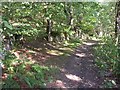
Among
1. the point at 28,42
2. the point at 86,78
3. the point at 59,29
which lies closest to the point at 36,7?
the point at 28,42

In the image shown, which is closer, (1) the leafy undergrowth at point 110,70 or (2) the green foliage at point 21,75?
(2) the green foliage at point 21,75

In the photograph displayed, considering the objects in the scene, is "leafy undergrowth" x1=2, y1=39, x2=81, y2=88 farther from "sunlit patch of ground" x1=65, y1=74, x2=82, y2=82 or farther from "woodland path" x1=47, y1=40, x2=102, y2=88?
Result: "sunlit patch of ground" x1=65, y1=74, x2=82, y2=82

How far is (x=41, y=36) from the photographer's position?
1090 cm

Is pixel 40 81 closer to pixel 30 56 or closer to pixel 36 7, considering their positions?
pixel 30 56

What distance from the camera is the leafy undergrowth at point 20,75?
17.9 feet

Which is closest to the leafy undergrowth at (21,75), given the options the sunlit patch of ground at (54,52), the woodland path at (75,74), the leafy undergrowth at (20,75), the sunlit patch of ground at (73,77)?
the leafy undergrowth at (20,75)

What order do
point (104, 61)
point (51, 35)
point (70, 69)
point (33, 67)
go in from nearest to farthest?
point (33, 67) → point (70, 69) → point (104, 61) → point (51, 35)

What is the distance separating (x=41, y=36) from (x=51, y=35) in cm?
107

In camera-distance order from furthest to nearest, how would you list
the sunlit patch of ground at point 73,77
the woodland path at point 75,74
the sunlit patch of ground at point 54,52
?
1. the sunlit patch of ground at point 54,52
2. the sunlit patch of ground at point 73,77
3. the woodland path at point 75,74

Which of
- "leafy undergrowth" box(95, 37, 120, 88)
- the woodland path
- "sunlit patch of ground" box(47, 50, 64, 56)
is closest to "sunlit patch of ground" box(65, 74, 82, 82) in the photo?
the woodland path

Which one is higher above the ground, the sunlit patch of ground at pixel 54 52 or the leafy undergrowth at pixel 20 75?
the leafy undergrowth at pixel 20 75

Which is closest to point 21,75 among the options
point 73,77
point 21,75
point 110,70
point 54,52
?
point 21,75

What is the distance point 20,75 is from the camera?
18.7ft

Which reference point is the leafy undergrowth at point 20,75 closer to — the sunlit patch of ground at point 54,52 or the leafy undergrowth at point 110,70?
Answer: the leafy undergrowth at point 110,70
